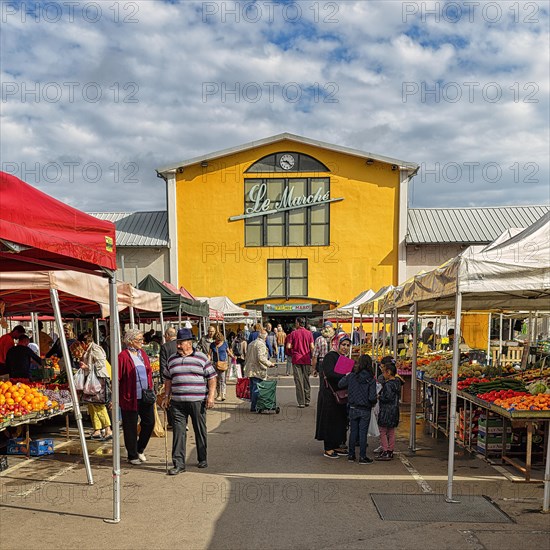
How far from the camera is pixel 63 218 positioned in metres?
5.46

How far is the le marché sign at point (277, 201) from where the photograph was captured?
3938 cm

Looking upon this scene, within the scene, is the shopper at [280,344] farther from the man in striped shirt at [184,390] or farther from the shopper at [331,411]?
the man in striped shirt at [184,390]

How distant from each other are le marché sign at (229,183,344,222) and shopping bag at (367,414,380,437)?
3014 centimetres

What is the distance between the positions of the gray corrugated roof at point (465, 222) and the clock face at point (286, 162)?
8324 millimetres

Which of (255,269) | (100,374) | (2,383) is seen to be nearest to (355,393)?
(100,374)

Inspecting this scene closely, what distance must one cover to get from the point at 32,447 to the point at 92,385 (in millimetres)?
1256

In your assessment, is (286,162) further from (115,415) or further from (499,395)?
(115,415)

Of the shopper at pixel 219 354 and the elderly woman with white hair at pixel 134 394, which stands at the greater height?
the elderly woman with white hair at pixel 134 394

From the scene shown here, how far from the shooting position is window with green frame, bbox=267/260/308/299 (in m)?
40.0

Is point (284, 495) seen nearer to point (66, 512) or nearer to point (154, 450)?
point (66, 512)

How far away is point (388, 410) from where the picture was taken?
9.03 m

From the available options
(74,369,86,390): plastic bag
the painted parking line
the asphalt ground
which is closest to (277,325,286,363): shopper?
the asphalt ground

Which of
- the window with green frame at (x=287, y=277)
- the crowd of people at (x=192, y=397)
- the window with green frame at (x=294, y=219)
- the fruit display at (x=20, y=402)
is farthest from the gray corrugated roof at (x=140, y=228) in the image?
the fruit display at (x=20, y=402)

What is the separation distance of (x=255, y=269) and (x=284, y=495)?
32.9 meters
